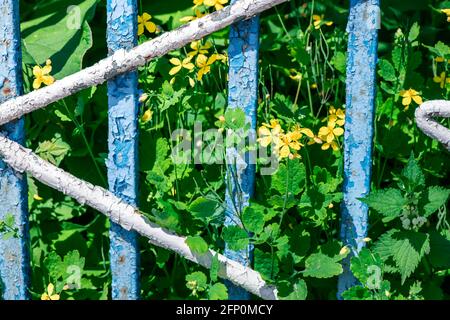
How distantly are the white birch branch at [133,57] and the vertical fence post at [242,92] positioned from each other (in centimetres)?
4

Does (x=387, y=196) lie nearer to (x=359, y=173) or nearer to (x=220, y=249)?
(x=359, y=173)

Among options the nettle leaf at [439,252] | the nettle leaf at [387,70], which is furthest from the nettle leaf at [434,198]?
the nettle leaf at [387,70]

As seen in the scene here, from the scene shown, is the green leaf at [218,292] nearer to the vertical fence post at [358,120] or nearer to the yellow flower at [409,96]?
the vertical fence post at [358,120]

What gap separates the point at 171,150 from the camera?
2484mm

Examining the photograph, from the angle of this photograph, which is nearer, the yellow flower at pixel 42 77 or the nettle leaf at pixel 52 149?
the yellow flower at pixel 42 77

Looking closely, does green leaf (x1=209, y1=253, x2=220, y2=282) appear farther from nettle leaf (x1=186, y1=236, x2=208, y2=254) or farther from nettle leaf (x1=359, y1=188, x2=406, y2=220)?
nettle leaf (x1=359, y1=188, x2=406, y2=220)

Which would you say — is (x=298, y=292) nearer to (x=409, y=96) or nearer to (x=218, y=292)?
(x=218, y=292)

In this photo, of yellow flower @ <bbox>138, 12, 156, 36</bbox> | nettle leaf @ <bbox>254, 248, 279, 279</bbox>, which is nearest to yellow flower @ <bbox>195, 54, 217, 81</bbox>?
yellow flower @ <bbox>138, 12, 156, 36</bbox>

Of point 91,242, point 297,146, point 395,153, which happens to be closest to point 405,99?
point 395,153

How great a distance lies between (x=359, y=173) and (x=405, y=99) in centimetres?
25

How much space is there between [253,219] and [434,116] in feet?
1.80

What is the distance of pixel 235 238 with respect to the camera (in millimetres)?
2301

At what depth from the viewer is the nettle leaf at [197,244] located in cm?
233

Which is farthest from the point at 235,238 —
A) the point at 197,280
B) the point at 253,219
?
the point at 197,280
